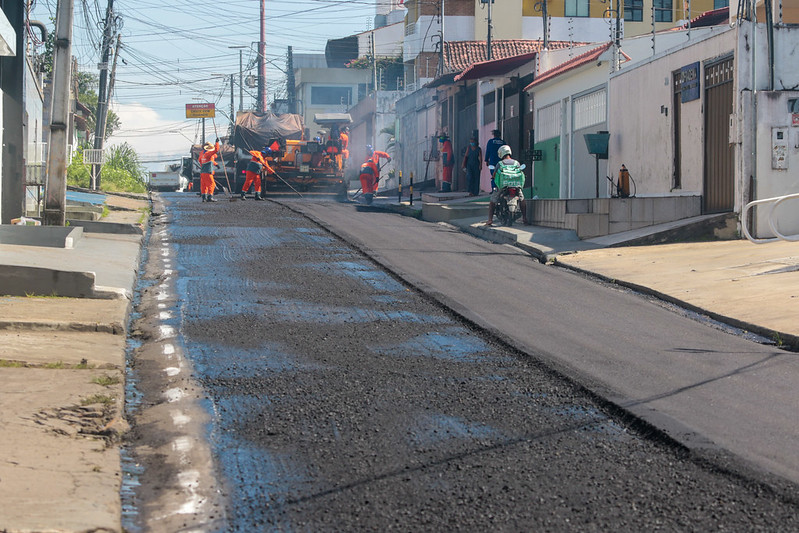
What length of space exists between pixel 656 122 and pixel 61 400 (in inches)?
623

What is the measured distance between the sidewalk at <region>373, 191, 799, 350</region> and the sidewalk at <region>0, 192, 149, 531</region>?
241 inches

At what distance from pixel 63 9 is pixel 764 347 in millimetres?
12151

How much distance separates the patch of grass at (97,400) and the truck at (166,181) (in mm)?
50102

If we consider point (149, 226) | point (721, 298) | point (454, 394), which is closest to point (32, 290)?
point (454, 394)

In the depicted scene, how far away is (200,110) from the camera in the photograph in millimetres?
70250

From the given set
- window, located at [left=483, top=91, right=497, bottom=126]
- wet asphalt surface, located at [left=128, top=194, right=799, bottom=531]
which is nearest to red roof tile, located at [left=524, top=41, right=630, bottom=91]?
window, located at [left=483, top=91, right=497, bottom=126]

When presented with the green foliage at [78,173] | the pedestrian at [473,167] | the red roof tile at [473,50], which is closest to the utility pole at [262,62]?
the red roof tile at [473,50]

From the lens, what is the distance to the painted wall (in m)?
18.0

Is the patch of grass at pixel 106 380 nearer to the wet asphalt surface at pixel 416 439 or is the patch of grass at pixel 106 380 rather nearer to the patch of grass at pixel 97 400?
the patch of grass at pixel 97 400

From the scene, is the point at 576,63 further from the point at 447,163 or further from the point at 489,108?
the point at 447,163

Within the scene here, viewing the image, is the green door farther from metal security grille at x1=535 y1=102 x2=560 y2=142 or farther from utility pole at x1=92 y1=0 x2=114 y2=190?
utility pole at x1=92 y1=0 x2=114 y2=190

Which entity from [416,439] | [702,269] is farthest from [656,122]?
[416,439]

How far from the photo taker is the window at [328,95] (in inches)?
3142

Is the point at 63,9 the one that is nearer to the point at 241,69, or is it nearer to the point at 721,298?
the point at 721,298
